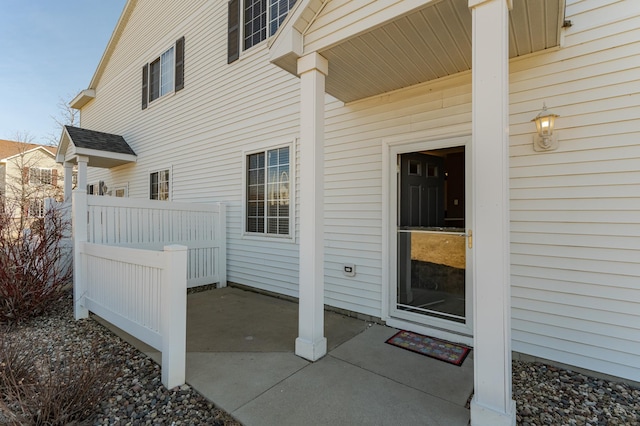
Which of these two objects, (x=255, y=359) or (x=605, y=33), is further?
(x=255, y=359)

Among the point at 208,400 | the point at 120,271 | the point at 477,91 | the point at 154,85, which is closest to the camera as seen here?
the point at 477,91

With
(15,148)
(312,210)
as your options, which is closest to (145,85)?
(312,210)

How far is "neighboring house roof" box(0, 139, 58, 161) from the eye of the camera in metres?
17.8

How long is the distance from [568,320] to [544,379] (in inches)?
22.1

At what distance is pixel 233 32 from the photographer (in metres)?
5.72

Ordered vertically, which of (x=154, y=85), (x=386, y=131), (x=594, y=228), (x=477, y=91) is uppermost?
(x=154, y=85)

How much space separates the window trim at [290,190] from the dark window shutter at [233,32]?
1.95m

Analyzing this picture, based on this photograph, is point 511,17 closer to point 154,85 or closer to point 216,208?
point 216,208

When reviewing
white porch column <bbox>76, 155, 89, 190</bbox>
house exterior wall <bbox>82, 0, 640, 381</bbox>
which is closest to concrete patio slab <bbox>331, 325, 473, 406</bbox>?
house exterior wall <bbox>82, 0, 640, 381</bbox>

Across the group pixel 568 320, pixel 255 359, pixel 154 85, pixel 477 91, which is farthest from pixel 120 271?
pixel 154 85

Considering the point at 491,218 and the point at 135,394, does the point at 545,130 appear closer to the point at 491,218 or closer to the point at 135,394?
the point at 491,218

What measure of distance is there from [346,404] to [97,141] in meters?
9.55

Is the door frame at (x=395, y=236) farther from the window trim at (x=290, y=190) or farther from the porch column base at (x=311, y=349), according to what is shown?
the window trim at (x=290, y=190)

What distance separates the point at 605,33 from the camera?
246cm
